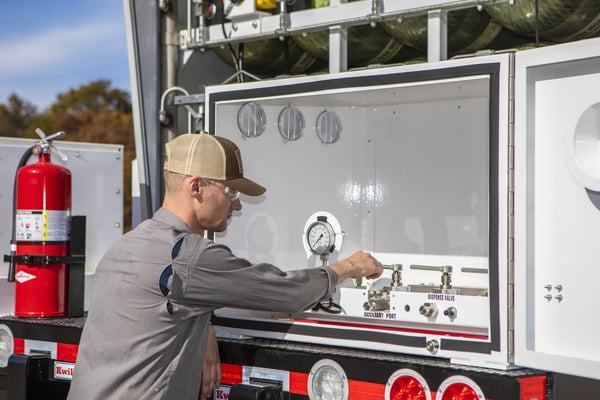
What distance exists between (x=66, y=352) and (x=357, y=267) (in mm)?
1209

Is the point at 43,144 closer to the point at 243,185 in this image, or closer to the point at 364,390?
the point at 243,185

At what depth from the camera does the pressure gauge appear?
328cm

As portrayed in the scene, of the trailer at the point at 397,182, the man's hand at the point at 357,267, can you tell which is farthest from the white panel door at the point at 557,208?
the man's hand at the point at 357,267

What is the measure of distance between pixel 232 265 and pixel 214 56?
1.42 metres

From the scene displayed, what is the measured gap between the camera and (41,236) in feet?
11.4

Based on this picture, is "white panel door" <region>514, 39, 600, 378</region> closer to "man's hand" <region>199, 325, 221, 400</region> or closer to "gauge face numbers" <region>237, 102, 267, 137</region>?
"man's hand" <region>199, 325, 221, 400</region>

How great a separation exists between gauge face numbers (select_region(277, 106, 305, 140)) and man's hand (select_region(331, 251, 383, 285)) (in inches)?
28.7

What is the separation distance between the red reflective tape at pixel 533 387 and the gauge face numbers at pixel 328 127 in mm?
1409

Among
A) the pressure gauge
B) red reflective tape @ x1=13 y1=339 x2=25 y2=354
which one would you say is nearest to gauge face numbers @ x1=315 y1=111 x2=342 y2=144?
the pressure gauge

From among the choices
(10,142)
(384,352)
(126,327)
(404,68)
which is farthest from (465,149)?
(10,142)

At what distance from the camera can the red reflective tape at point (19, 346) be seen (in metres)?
3.40

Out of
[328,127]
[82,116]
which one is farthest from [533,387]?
[82,116]

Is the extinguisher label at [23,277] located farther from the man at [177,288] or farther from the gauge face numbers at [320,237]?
the gauge face numbers at [320,237]

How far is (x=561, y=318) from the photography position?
7.76 ft
